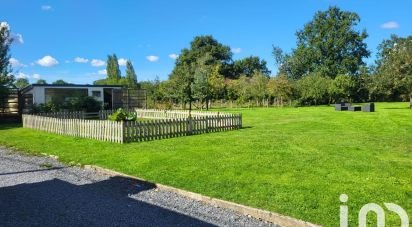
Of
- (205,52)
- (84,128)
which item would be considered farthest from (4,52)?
(205,52)

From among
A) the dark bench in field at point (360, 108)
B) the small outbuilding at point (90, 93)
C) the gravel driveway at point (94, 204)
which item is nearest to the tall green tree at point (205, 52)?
the small outbuilding at point (90, 93)

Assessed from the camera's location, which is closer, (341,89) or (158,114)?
(158,114)

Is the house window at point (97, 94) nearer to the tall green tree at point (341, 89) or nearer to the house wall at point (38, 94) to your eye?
the house wall at point (38, 94)

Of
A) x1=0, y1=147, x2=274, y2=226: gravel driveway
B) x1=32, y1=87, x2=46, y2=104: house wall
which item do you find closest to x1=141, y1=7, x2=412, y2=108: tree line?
x1=32, y1=87, x2=46, y2=104: house wall

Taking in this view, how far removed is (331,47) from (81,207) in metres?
83.0

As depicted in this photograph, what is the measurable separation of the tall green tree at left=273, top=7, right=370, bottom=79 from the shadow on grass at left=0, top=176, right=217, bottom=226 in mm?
78133

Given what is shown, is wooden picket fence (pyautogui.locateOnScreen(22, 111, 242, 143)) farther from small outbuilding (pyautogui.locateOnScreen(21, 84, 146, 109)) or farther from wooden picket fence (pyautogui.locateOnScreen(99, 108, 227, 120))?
small outbuilding (pyautogui.locateOnScreen(21, 84, 146, 109))

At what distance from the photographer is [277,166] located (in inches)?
376

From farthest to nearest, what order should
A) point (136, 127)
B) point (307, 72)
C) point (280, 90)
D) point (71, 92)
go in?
1. point (307, 72)
2. point (280, 90)
3. point (71, 92)
4. point (136, 127)

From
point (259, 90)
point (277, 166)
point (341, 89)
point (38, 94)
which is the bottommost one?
point (277, 166)

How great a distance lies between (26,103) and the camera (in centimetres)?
2912

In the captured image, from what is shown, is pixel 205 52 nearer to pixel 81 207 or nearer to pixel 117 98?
pixel 117 98

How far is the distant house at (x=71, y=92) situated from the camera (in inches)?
1329

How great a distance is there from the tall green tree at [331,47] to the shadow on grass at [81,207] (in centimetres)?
7813
